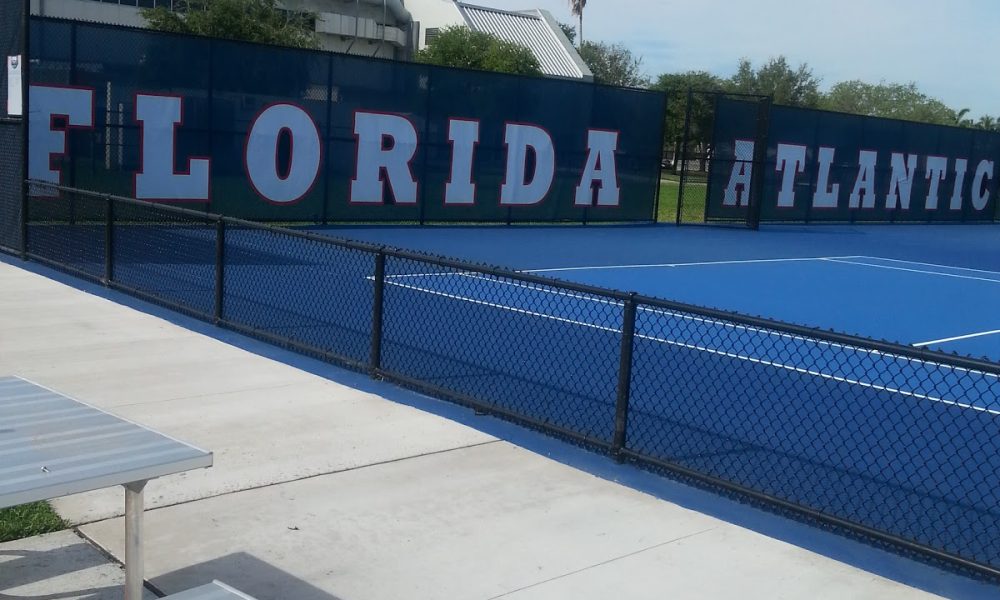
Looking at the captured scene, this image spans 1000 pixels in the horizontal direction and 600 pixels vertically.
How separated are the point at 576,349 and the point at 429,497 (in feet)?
13.8

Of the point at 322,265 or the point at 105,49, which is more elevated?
the point at 105,49

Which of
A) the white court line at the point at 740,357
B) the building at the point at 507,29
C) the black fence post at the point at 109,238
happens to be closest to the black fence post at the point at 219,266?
the black fence post at the point at 109,238

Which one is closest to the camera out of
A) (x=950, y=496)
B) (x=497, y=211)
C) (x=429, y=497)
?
(x=429, y=497)

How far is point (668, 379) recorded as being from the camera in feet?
28.4

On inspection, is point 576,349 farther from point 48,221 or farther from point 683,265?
point 683,265

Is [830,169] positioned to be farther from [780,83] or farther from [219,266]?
[780,83]

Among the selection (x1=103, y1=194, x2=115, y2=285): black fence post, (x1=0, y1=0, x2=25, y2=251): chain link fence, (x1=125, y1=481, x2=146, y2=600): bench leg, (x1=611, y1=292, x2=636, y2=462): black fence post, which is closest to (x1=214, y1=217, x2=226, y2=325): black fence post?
(x1=103, y1=194, x2=115, y2=285): black fence post

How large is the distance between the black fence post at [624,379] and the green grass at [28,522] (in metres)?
3.20

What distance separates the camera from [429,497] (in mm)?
5664

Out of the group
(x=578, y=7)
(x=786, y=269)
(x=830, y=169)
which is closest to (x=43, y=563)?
(x=786, y=269)

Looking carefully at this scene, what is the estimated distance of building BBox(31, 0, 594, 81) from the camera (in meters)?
61.3

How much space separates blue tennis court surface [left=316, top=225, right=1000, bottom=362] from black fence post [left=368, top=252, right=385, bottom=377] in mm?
6208

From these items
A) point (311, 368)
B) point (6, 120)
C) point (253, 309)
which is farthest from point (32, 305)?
point (6, 120)

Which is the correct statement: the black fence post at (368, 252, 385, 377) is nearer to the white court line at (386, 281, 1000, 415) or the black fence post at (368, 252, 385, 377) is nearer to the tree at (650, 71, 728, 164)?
the white court line at (386, 281, 1000, 415)
